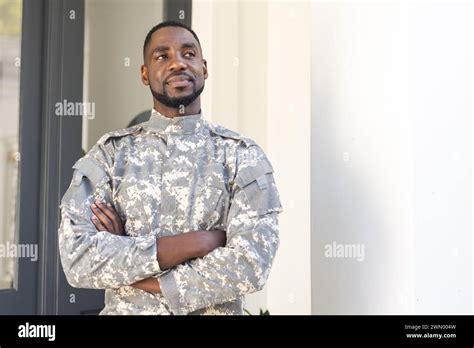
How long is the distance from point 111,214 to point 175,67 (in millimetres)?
469

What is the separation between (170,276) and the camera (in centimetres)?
148

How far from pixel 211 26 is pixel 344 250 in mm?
1183

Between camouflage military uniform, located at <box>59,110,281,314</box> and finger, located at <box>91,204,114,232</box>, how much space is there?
0.05 feet

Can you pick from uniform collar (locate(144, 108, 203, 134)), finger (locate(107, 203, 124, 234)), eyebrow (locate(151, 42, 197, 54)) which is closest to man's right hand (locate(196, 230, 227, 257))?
finger (locate(107, 203, 124, 234))

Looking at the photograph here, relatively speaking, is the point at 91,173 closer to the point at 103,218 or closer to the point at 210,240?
the point at 103,218

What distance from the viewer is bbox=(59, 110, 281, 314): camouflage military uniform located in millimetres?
1479

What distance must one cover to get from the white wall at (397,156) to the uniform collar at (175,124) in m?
0.69

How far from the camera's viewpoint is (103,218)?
154 centimetres

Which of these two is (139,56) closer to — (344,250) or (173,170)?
(173,170)

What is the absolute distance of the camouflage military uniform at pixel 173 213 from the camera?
58.2 inches

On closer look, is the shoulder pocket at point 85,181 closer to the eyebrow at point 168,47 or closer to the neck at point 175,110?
the neck at point 175,110

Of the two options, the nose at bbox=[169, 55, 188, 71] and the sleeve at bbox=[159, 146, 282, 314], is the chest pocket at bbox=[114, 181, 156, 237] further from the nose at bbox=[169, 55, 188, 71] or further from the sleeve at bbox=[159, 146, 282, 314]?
the nose at bbox=[169, 55, 188, 71]
